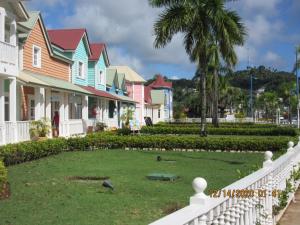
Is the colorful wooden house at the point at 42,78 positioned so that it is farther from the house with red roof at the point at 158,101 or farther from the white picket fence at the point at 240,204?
the house with red roof at the point at 158,101

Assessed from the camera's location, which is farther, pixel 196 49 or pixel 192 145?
pixel 196 49

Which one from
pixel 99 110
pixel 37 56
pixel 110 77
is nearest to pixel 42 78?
pixel 37 56

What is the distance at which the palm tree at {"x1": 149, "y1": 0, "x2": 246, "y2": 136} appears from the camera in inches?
1027

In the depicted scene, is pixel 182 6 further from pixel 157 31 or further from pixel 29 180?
pixel 29 180

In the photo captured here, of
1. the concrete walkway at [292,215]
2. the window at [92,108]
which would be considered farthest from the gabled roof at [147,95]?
the concrete walkway at [292,215]

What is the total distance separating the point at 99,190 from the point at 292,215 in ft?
14.2

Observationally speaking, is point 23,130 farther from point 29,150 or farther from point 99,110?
point 99,110

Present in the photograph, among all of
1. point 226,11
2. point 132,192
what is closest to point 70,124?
point 226,11

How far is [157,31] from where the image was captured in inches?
1048

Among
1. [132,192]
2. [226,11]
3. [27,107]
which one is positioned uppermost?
[226,11]

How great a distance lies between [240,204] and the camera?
17.7 ft

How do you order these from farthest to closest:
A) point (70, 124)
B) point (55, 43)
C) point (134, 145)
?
point (55, 43), point (70, 124), point (134, 145)

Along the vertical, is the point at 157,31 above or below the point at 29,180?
above

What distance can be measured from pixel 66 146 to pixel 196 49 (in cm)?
950
